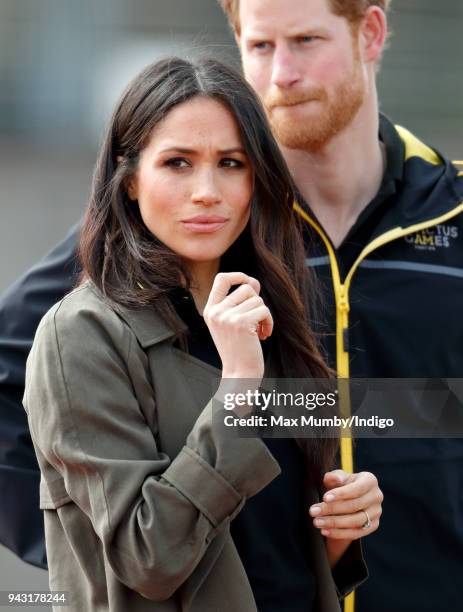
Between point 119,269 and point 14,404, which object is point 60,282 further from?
point 119,269

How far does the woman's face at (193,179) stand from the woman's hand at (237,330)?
0.14 metres

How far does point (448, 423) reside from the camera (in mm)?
2432

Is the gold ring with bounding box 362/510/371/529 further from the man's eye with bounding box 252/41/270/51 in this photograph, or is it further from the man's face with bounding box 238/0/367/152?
the man's eye with bounding box 252/41/270/51

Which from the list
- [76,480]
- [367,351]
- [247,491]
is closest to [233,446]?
[247,491]

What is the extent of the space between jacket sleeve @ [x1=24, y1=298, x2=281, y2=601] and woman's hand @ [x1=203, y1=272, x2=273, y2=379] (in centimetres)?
8

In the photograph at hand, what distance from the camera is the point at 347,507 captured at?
1.79 meters

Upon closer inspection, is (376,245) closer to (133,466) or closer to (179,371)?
(179,371)

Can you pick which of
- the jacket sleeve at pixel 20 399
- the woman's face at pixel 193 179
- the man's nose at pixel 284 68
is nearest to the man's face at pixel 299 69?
the man's nose at pixel 284 68

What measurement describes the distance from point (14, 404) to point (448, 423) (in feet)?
3.02

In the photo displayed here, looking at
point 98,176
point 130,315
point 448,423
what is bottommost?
point 448,423

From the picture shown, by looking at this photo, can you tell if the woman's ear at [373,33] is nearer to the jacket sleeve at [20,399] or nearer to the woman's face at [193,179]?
the jacket sleeve at [20,399]

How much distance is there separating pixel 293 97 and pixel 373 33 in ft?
1.31

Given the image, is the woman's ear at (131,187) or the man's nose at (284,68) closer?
the woman's ear at (131,187)

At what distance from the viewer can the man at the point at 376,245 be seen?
7.77 ft
